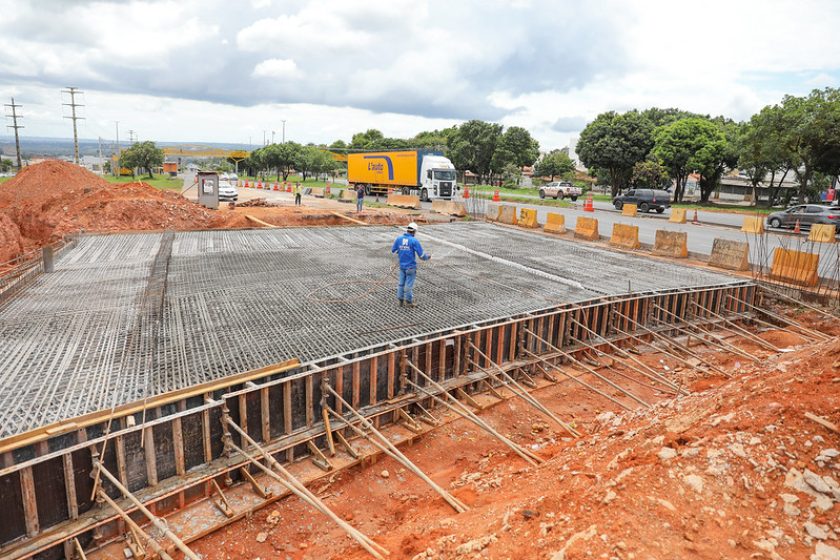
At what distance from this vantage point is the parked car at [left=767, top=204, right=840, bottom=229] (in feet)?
78.3

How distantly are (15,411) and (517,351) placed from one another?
24.3 ft

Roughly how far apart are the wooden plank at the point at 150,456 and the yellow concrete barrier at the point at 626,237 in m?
17.9

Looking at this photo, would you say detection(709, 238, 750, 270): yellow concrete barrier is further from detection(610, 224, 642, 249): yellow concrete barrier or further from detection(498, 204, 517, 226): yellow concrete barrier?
detection(498, 204, 517, 226): yellow concrete barrier

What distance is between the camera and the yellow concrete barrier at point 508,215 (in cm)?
2493

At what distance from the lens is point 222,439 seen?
20.3ft

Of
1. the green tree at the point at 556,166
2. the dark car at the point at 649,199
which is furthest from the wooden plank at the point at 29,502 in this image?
the green tree at the point at 556,166

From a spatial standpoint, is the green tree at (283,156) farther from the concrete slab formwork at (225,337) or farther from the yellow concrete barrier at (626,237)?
the concrete slab formwork at (225,337)

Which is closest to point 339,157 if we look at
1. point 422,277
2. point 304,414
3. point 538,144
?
point 538,144

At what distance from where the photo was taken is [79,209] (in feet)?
68.3

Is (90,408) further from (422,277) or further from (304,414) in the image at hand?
(422,277)

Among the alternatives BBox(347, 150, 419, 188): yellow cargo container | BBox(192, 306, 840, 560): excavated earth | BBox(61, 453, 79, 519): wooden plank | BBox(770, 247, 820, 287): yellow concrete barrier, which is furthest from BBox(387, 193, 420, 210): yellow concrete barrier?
BBox(61, 453, 79, 519): wooden plank

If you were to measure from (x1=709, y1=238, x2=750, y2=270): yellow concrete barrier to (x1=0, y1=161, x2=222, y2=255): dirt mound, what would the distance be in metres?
19.1

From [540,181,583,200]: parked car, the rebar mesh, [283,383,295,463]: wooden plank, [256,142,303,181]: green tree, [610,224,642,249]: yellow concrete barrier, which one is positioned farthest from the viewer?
[256,142,303,181]: green tree

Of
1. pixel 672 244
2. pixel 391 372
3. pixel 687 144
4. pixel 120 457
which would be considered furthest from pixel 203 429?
pixel 687 144
